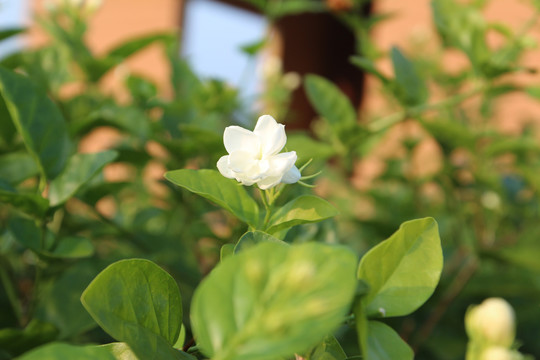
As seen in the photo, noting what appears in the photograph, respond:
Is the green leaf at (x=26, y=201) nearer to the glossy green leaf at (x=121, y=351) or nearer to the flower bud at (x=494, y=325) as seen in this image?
the glossy green leaf at (x=121, y=351)

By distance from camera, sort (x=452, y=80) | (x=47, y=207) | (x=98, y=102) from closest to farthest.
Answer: (x=47, y=207) < (x=98, y=102) < (x=452, y=80)

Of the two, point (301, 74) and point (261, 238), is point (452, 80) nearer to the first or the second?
point (261, 238)

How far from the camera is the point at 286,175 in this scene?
1.05 feet

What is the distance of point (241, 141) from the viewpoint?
0.32 m

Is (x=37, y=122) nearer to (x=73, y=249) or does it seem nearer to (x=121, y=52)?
(x=73, y=249)

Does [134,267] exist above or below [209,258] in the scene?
above

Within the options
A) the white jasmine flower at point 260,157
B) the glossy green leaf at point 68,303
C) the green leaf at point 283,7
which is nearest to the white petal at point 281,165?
the white jasmine flower at point 260,157

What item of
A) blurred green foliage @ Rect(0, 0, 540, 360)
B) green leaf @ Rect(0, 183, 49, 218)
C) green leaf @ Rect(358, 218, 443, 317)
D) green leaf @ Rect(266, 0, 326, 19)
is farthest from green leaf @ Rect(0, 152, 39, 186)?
green leaf @ Rect(266, 0, 326, 19)

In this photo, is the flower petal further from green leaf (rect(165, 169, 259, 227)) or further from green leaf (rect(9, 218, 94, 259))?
green leaf (rect(9, 218, 94, 259))

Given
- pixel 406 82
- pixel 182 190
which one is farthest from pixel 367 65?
pixel 182 190

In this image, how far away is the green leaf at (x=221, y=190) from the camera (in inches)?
12.6

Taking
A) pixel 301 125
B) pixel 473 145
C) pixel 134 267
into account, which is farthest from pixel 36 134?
pixel 301 125

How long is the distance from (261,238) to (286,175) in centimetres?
4

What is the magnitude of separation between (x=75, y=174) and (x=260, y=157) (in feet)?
0.58
